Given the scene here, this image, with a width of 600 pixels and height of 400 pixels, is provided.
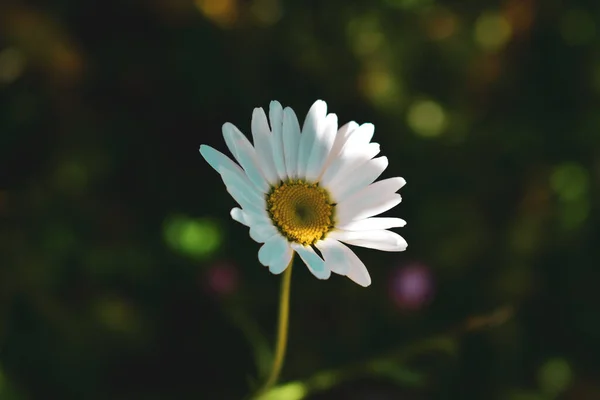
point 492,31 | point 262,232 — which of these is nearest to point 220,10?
point 492,31

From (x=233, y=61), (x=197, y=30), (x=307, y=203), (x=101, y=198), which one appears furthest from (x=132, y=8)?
(x=307, y=203)

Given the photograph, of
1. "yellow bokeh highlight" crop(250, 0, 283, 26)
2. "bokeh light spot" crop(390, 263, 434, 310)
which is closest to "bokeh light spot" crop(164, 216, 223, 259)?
"bokeh light spot" crop(390, 263, 434, 310)

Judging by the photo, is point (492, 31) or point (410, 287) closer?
point (410, 287)

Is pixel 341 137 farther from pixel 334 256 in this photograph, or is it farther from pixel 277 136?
pixel 334 256

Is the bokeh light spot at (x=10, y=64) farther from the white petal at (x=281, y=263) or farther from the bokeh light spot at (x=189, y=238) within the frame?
the white petal at (x=281, y=263)

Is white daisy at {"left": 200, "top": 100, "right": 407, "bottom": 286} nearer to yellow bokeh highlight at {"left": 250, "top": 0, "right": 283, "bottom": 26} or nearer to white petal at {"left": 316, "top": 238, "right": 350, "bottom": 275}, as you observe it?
white petal at {"left": 316, "top": 238, "right": 350, "bottom": 275}

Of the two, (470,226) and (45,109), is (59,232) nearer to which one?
(45,109)

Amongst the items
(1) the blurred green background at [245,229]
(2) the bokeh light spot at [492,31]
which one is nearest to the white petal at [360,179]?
(1) the blurred green background at [245,229]
